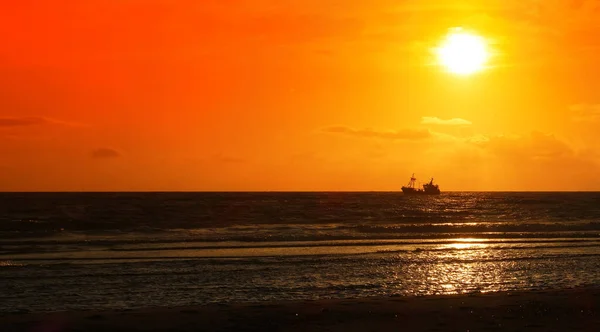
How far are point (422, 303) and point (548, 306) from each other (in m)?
3.89

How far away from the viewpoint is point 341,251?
136 feet

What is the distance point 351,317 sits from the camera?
19766mm

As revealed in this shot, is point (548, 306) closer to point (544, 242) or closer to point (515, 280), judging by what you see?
point (515, 280)

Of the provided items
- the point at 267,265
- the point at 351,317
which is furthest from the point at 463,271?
the point at 351,317

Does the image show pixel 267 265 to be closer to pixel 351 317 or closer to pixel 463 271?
pixel 463 271

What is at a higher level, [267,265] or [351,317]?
[267,265]

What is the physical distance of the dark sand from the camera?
60.7 ft

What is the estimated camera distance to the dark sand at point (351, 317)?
60.7ft

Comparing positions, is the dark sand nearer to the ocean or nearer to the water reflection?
the ocean

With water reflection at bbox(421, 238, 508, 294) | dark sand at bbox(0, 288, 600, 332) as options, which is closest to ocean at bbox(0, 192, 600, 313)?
water reflection at bbox(421, 238, 508, 294)

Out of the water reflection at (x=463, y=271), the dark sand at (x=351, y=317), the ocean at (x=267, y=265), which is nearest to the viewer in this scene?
the dark sand at (x=351, y=317)

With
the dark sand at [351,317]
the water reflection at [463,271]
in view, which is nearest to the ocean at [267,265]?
the water reflection at [463,271]

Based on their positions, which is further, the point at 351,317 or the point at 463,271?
the point at 463,271

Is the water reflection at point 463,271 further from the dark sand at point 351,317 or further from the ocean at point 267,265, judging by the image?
the dark sand at point 351,317
